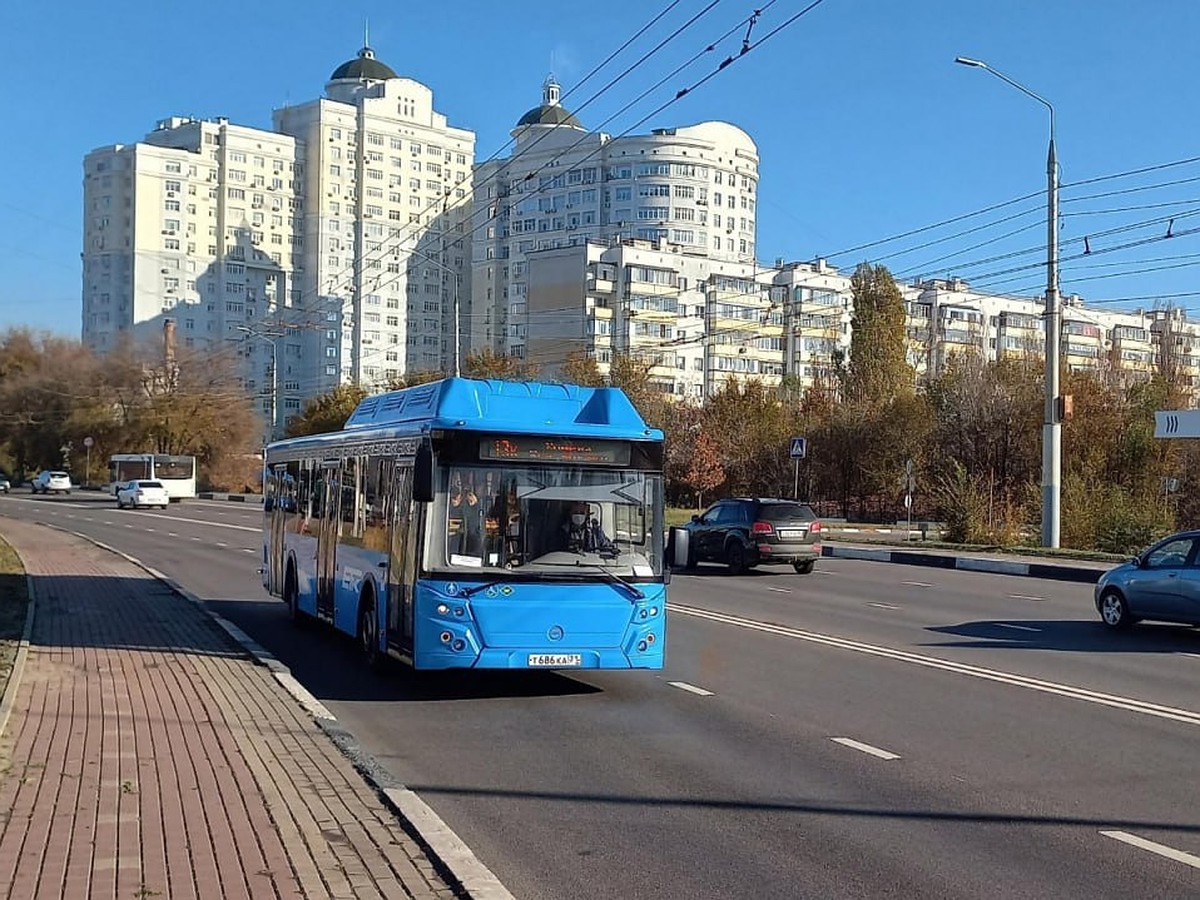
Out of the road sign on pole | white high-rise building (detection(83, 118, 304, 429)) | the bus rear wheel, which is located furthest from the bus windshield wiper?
white high-rise building (detection(83, 118, 304, 429))

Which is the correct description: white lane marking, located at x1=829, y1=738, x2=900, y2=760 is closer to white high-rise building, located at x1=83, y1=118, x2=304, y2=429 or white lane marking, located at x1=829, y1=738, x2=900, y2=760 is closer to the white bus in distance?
the white bus in distance

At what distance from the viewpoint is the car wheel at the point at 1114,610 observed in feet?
55.5

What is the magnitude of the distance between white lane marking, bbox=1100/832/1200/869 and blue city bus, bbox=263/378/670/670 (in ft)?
16.7

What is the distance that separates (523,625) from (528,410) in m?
2.08

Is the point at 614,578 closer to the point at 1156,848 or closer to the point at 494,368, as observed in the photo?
the point at 1156,848


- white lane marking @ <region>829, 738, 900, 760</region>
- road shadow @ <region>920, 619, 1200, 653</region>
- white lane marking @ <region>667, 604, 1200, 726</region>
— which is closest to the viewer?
white lane marking @ <region>829, 738, 900, 760</region>

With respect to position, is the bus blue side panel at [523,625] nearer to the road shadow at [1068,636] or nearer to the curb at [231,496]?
the road shadow at [1068,636]

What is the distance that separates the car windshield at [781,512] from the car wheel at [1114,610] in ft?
34.2

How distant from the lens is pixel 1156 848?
670cm

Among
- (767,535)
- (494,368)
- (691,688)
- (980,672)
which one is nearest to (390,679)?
(691,688)

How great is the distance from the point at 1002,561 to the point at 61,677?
23149mm

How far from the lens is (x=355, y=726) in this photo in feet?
33.5

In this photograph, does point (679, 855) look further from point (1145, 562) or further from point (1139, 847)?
point (1145, 562)

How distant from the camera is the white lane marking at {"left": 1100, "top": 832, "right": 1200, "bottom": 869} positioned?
6469mm
